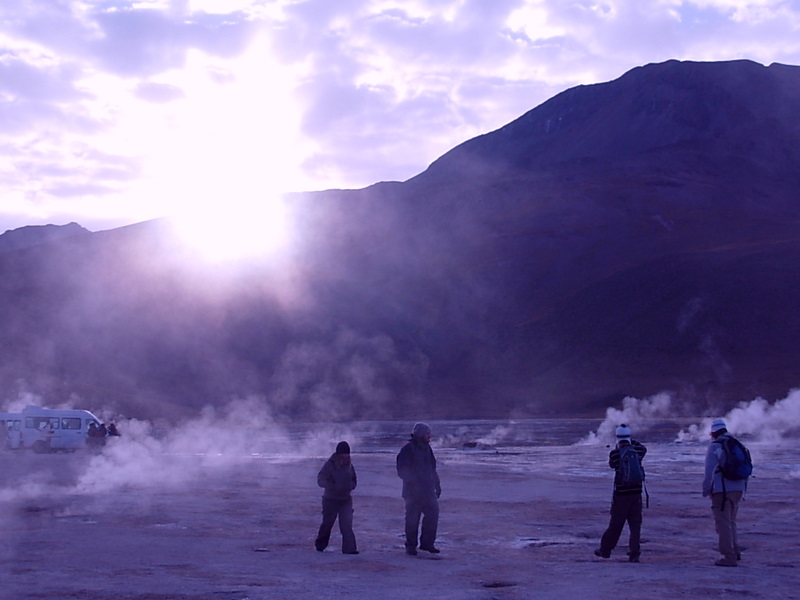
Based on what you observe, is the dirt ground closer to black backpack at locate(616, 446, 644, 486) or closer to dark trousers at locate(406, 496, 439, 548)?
dark trousers at locate(406, 496, 439, 548)

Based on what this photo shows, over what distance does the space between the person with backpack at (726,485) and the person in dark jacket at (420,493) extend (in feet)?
11.8

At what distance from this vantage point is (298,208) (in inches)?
6107

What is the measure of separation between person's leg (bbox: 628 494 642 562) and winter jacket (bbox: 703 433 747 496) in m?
0.88

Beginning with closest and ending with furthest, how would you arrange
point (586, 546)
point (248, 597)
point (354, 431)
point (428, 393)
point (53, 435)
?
point (248, 597), point (586, 546), point (53, 435), point (354, 431), point (428, 393)

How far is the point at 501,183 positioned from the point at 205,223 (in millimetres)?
41585

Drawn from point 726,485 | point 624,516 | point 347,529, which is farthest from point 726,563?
point 347,529

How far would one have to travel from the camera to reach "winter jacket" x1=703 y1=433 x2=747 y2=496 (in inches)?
524

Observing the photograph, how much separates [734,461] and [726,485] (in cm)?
32

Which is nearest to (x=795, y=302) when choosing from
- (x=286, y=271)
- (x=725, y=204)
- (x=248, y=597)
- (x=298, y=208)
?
(x=725, y=204)

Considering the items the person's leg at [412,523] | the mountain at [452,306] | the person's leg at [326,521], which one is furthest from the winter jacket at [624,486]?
the mountain at [452,306]

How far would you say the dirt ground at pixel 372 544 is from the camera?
1148 cm

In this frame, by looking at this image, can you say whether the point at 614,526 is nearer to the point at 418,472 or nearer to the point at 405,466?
the point at 418,472

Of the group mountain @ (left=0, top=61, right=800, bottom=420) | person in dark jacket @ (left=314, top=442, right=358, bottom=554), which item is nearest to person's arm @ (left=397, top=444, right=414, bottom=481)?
person in dark jacket @ (left=314, top=442, right=358, bottom=554)

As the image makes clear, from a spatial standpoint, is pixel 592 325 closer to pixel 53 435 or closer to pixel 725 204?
pixel 725 204
